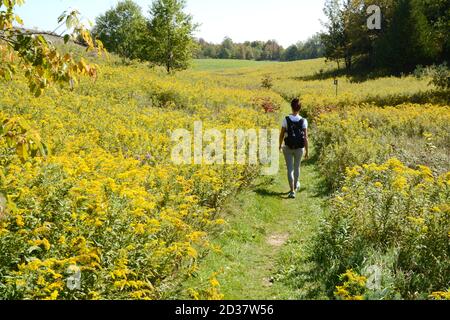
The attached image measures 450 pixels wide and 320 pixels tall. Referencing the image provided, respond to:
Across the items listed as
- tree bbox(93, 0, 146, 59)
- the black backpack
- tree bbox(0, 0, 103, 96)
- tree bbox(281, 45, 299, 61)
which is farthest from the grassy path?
tree bbox(281, 45, 299, 61)

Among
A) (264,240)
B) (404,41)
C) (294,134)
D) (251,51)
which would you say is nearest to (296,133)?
(294,134)

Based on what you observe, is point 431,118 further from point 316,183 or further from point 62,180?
point 62,180

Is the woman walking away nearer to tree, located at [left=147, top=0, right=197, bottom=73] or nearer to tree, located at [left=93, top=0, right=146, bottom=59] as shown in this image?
tree, located at [left=147, top=0, right=197, bottom=73]

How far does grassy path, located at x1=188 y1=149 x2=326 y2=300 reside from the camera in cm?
629

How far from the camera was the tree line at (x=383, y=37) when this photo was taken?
45.9 m

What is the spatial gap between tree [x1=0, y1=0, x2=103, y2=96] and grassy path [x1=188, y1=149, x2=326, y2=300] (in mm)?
3057

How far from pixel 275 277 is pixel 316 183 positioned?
571 centimetres

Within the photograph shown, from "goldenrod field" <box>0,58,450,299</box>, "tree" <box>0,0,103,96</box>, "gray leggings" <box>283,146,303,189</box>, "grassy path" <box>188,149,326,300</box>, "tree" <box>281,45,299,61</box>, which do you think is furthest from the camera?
"tree" <box>281,45,299,61</box>

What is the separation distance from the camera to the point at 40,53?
3678 mm

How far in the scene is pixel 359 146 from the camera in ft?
37.7

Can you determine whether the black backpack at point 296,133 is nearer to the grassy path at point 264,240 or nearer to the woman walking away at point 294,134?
the woman walking away at point 294,134

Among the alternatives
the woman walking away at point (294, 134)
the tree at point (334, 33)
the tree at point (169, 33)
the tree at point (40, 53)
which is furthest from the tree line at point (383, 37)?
the tree at point (40, 53)

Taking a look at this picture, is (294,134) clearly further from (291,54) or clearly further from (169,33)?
(291,54)
